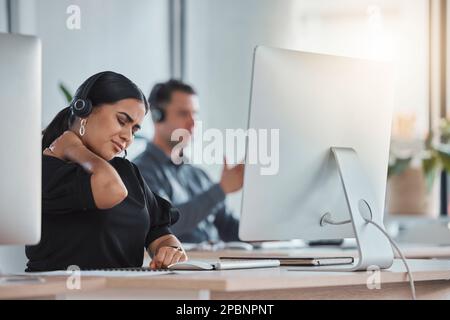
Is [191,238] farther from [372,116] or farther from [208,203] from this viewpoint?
[372,116]

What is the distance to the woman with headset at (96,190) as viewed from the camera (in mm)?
2082

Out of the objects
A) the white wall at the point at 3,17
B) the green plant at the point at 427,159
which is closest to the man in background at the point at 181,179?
the white wall at the point at 3,17

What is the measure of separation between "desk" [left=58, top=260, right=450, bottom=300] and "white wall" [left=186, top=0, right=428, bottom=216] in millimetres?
3434

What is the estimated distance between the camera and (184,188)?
4.11m

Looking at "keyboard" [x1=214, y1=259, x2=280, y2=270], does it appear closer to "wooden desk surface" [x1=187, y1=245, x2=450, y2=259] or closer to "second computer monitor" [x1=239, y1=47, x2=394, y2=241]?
"second computer monitor" [x1=239, y1=47, x2=394, y2=241]

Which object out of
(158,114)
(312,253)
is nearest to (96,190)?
(312,253)

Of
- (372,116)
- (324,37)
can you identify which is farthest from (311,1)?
(372,116)

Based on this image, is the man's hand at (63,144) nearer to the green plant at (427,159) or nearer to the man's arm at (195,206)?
the man's arm at (195,206)

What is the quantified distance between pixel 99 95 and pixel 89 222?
314mm

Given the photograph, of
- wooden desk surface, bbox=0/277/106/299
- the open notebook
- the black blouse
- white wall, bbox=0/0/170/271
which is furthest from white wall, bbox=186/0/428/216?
wooden desk surface, bbox=0/277/106/299

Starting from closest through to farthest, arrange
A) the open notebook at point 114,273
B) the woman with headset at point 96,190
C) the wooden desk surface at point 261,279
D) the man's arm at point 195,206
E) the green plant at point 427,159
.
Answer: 1. the wooden desk surface at point 261,279
2. the open notebook at point 114,273
3. the woman with headset at point 96,190
4. the man's arm at point 195,206
5. the green plant at point 427,159

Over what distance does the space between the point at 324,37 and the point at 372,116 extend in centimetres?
360

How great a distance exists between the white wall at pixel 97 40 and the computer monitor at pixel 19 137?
73.0 inches

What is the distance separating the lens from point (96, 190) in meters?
2.06
